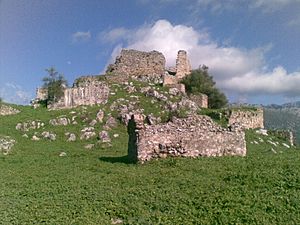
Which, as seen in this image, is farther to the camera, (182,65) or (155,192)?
(182,65)

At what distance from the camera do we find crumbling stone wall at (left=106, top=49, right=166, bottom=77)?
50.7 meters

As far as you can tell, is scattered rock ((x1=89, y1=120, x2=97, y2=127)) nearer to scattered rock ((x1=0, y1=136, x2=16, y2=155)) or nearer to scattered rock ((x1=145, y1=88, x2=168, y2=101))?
scattered rock ((x1=0, y1=136, x2=16, y2=155))

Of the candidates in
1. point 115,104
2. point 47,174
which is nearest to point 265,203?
point 47,174

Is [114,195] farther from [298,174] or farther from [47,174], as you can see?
[298,174]

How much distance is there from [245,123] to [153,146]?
25943mm

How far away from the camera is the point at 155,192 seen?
12055 millimetres

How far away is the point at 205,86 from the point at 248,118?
849 centimetres

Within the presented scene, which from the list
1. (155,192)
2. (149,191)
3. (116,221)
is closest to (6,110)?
(149,191)

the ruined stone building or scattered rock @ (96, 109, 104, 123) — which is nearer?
scattered rock @ (96, 109, 104, 123)

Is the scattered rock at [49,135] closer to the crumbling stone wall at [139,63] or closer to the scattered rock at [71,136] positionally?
the scattered rock at [71,136]

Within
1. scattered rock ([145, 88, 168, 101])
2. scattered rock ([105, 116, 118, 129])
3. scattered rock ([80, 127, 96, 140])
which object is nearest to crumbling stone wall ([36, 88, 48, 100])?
scattered rock ([145, 88, 168, 101])

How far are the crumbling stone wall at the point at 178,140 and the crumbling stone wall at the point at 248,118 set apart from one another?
66.4 feet

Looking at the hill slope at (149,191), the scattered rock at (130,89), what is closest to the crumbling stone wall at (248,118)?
the scattered rock at (130,89)

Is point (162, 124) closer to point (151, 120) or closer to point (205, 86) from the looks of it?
point (151, 120)
